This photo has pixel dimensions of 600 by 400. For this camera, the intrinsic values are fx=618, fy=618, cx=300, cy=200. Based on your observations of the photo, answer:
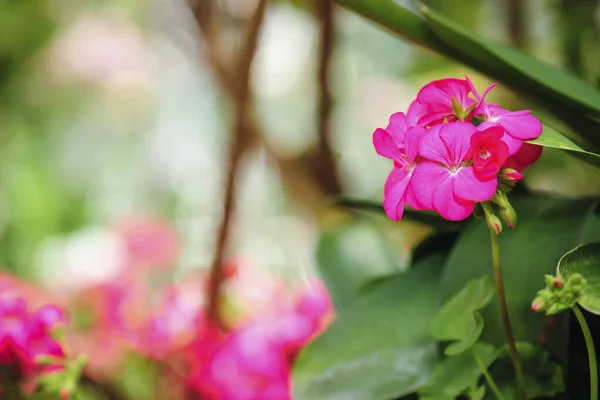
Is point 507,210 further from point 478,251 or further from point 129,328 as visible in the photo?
point 129,328

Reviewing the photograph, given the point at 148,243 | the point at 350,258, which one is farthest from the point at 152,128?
the point at 350,258

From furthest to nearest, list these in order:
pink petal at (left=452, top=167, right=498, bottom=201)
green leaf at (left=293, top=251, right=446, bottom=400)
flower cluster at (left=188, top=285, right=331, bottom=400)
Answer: flower cluster at (left=188, top=285, right=331, bottom=400)
green leaf at (left=293, top=251, right=446, bottom=400)
pink petal at (left=452, top=167, right=498, bottom=201)

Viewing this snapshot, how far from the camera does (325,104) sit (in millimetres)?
659

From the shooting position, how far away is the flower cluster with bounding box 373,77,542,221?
9.2 inches

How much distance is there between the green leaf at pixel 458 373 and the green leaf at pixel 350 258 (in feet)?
0.54

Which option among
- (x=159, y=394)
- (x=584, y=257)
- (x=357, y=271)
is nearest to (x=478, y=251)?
(x=584, y=257)

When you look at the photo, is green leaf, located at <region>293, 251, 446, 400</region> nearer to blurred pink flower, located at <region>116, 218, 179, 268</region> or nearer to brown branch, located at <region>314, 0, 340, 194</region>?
brown branch, located at <region>314, 0, 340, 194</region>

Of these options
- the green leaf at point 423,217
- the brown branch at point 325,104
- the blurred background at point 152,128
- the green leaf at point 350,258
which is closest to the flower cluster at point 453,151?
the green leaf at point 423,217

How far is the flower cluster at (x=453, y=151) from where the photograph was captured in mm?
233

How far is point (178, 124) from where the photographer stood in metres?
1.42

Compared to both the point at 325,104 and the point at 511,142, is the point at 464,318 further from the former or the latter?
the point at 325,104

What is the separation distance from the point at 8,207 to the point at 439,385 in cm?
111

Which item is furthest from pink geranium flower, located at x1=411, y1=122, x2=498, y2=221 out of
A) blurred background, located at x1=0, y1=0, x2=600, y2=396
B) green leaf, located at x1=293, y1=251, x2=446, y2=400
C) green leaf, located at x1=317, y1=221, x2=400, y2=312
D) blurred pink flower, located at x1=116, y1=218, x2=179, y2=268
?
blurred pink flower, located at x1=116, y1=218, x2=179, y2=268

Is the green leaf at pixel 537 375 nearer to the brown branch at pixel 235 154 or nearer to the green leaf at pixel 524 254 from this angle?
the green leaf at pixel 524 254
